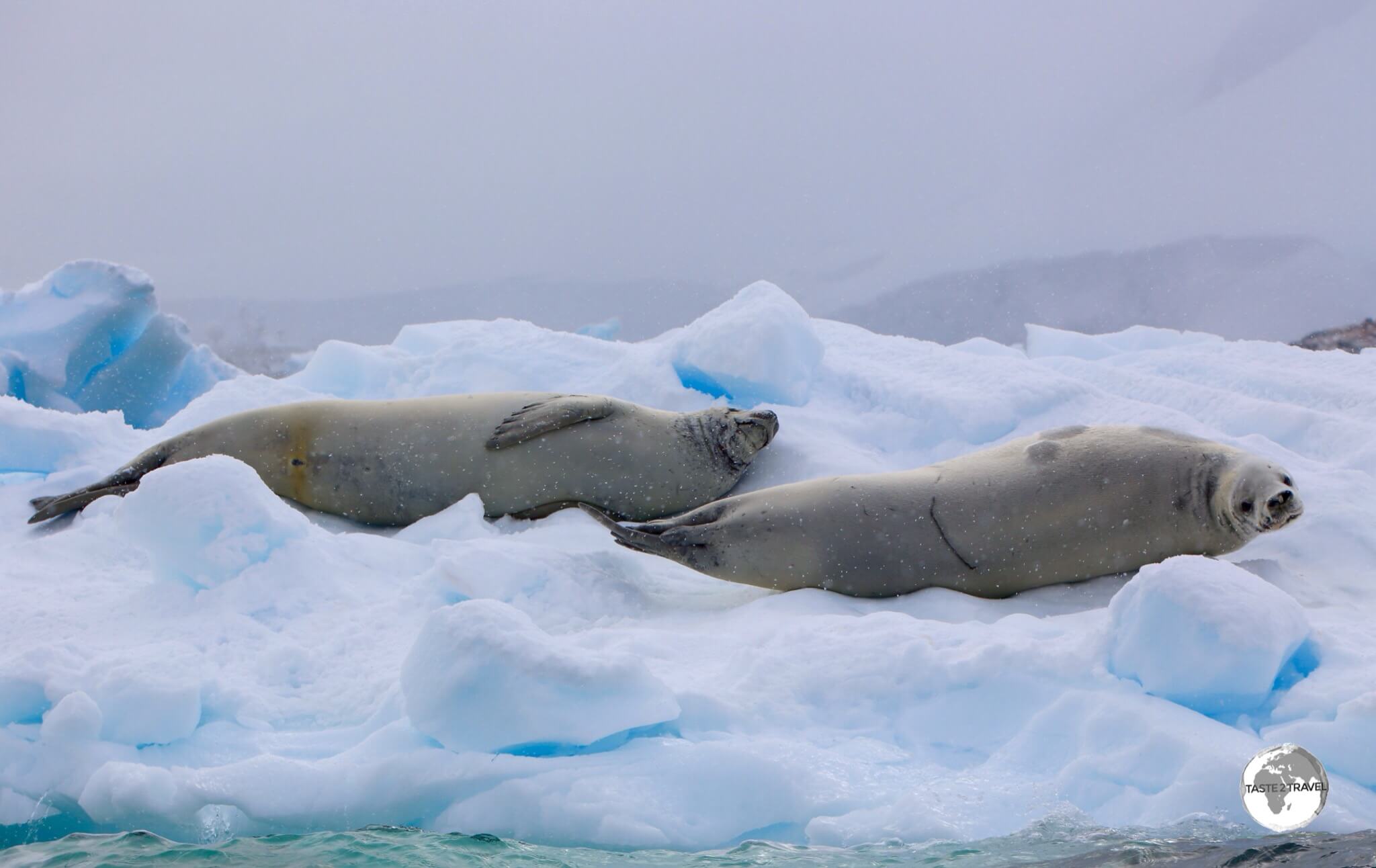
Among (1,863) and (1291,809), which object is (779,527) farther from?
(1,863)

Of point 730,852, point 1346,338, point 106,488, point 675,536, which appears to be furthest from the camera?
point 1346,338

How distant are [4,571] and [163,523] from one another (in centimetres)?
72

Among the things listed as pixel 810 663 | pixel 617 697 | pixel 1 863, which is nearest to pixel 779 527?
pixel 810 663

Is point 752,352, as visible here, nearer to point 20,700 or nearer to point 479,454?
point 479,454

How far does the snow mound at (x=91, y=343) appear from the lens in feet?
23.8

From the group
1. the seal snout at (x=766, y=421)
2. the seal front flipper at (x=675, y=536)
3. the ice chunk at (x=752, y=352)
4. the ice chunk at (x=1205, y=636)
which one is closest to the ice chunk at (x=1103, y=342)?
the ice chunk at (x=752, y=352)

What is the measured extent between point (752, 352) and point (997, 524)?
192cm

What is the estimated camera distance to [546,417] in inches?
164

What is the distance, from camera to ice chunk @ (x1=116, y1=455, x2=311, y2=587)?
2.96m

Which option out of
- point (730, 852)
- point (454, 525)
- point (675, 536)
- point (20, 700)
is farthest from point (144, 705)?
point (454, 525)
